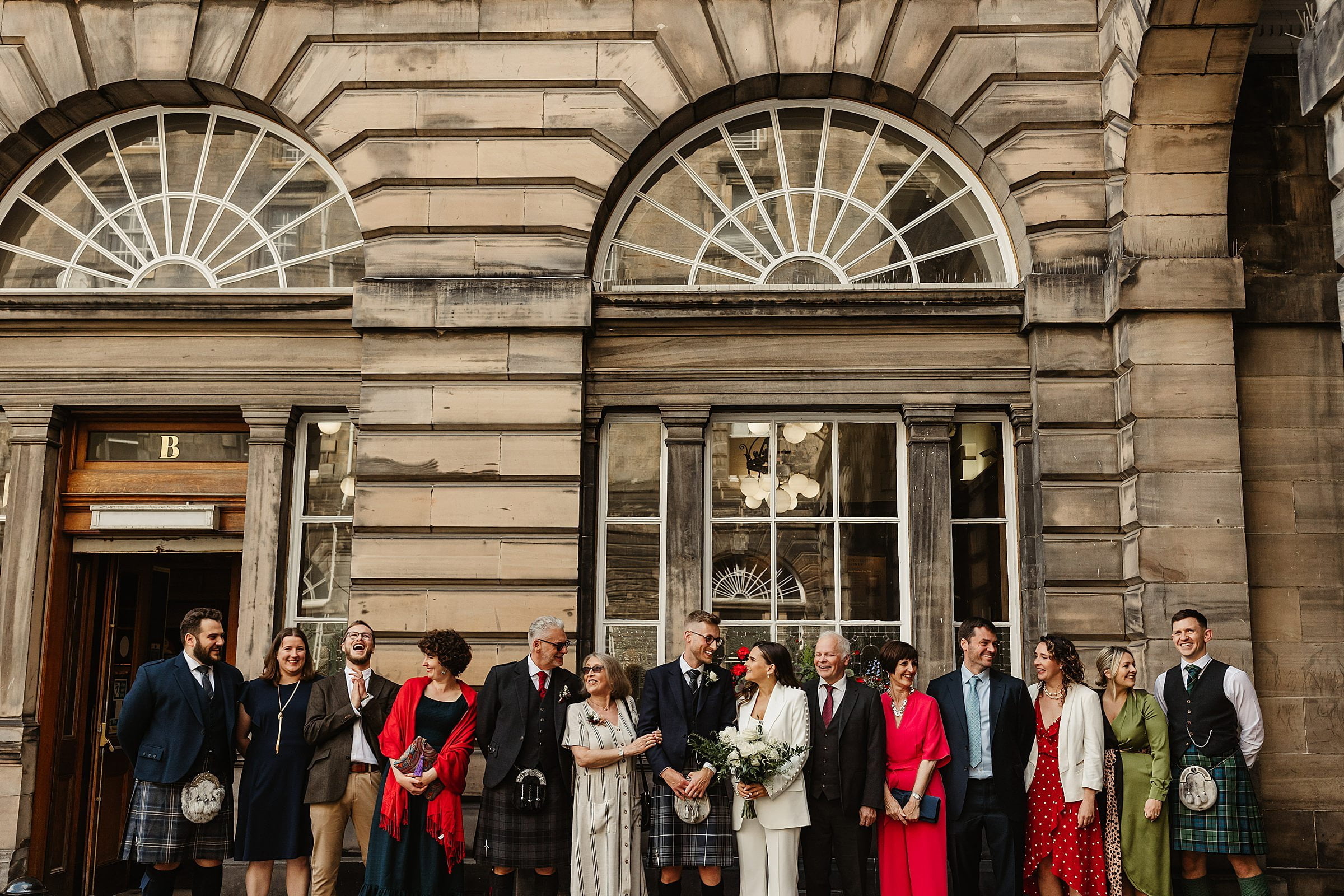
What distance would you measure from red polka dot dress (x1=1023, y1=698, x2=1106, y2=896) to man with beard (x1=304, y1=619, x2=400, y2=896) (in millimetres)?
4017

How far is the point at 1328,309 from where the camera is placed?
9352 mm

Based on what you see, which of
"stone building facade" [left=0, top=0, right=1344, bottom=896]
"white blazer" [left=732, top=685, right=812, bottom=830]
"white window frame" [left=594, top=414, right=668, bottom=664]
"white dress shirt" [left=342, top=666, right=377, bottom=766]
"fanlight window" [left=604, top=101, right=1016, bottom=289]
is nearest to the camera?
"white blazer" [left=732, top=685, right=812, bottom=830]

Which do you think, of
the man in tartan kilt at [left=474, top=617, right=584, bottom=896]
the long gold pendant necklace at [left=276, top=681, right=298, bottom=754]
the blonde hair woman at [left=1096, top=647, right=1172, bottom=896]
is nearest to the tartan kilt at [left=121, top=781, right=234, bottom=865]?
the long gold pendant necklace at [left=276, top=681, right=298, bottom=754]

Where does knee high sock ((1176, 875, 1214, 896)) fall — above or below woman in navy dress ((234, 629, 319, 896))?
below

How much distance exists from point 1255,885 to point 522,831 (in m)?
4.68

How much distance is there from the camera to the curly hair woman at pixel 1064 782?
23.0 feet

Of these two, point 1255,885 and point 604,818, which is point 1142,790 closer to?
point 1255,885

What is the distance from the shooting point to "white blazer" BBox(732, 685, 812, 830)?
22.0 ft

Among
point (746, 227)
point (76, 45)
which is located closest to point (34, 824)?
point (76, 45)

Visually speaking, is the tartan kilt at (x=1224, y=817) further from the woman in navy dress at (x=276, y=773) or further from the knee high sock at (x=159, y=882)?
the knee high sock at (x=159, y=882)

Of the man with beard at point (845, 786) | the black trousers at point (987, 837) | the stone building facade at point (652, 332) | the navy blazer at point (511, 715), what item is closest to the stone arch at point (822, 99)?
the stone building facade at point (652, 332)

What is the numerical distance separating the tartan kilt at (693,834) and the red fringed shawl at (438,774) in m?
1.18

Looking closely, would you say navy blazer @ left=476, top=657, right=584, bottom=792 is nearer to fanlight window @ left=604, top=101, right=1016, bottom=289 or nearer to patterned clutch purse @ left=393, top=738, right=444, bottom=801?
patterned clutch purse @ left=393, top=738, right=444, bottom=801

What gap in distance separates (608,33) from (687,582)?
15.1 ft
